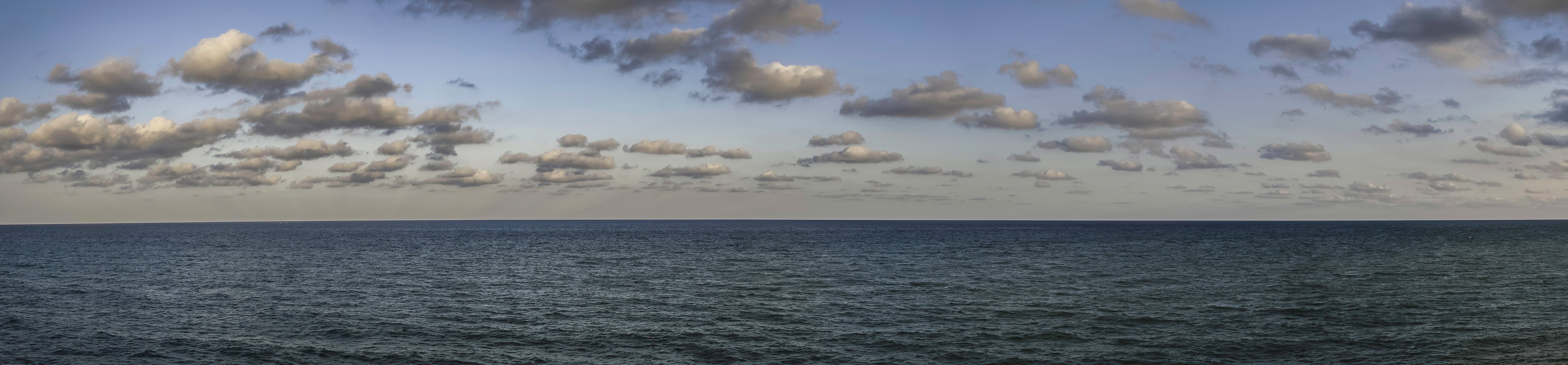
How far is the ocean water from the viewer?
33875 millimetres

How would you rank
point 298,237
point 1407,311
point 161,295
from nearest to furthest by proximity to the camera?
point 1407,311
point 161,295
point 298,237

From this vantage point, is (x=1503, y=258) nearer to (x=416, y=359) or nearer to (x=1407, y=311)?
(x=1407, y=311)

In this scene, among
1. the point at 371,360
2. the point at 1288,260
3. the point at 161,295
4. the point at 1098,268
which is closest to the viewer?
the point at 371,360

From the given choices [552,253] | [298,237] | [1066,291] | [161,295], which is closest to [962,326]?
[1066,291]

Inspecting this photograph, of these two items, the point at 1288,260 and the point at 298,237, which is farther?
the point at 298,237

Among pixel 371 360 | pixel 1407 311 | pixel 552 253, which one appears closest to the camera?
pixel 371 360

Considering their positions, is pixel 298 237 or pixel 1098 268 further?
pixel 298 237

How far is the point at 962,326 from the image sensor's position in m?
39.9

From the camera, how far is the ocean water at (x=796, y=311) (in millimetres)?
33875

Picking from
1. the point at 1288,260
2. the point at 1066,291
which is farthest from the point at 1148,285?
the point at 1288,260

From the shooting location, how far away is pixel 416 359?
3309cm

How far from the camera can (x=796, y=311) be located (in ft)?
152

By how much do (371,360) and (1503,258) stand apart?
10938cm

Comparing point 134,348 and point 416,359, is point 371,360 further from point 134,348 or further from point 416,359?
point 134,348
